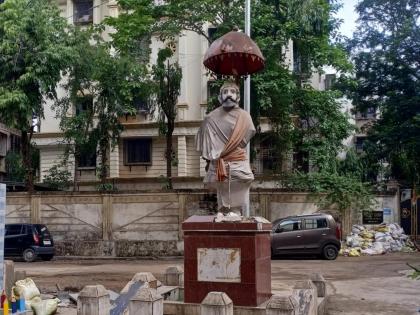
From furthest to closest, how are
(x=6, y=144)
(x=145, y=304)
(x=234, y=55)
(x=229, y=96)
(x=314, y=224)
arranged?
(x=6, y=144) < (x=314, y=224) < (x=234, y=55) < (x=229, y=96) < (x=145, y=304)

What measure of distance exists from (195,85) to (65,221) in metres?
12.7

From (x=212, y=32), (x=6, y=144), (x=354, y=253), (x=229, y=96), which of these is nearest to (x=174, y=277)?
(x=229, y=96)

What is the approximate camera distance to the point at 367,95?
30906 mm

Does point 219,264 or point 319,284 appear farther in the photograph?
point 319,284

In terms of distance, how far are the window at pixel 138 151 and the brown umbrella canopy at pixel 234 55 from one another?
969 inches

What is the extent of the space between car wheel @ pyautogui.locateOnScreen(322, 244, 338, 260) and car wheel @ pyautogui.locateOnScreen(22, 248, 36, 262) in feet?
36.6

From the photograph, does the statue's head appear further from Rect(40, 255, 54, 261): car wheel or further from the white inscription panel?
Rect(40, 255, 54, 261): car wheel

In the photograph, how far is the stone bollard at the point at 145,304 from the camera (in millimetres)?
7117

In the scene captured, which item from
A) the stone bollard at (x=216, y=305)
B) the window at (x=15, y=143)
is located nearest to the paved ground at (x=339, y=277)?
the stone bollard at (x=216, y=305)

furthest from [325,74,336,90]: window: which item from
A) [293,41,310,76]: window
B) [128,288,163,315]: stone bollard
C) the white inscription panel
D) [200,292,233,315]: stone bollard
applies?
[200,292,233,315]: stone bollard

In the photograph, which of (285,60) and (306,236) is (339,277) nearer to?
(306,236)

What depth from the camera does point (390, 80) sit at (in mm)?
29672

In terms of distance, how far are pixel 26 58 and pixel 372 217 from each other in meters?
16.5

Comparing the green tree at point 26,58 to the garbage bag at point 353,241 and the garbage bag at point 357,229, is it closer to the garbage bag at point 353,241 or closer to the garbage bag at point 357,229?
the garbage bag at point 353,241
